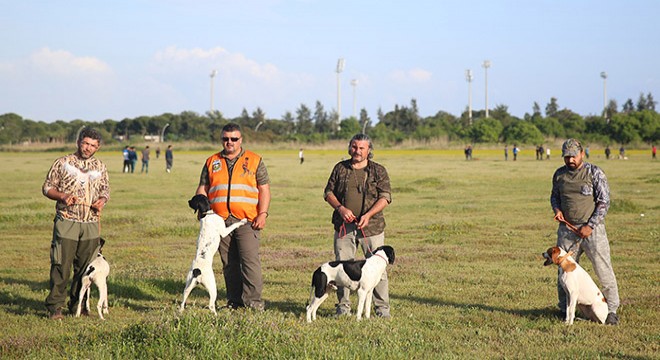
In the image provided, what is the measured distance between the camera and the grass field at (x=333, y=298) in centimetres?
696

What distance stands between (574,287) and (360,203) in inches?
100

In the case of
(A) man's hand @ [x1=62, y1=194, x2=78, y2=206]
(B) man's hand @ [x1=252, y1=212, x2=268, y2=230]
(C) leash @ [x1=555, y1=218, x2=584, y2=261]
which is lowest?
(C) leash @ [x1=555, y1=218, x2=584, y2=261]

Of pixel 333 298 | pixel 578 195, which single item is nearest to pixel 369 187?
pixel 333 298

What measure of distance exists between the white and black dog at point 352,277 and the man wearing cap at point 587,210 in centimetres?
219

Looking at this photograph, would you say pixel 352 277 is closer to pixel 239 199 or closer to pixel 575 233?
pixel 239 199

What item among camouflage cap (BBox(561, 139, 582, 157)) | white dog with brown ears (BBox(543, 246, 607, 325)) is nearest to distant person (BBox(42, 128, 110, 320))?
white dog with brown ears (BBox(543, 246, 607, 325))

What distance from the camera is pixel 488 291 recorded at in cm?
1080

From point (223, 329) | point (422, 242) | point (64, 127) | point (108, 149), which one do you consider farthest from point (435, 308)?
point (64, 127)

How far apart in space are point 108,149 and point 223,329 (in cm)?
10682

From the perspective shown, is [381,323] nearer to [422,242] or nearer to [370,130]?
[422,242]

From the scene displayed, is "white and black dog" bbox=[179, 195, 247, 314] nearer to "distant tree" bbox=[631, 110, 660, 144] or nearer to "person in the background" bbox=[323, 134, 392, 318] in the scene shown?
"person in the background" bbox=[323, 134, 392, 318]

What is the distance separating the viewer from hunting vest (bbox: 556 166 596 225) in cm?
872

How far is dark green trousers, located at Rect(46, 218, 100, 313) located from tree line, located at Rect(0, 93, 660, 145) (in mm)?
103412

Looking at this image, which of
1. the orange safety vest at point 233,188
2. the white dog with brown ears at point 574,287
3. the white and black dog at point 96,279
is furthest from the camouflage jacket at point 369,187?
the white and black dog at point 96,279
